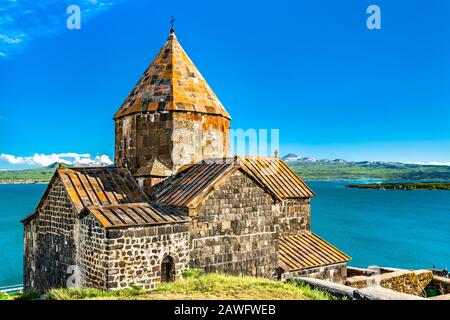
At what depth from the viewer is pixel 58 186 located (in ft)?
36.2

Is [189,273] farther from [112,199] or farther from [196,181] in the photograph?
[112,199]

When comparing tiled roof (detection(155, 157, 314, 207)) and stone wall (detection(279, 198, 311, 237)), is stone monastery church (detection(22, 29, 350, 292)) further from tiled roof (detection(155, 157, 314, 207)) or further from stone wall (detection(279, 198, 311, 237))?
stone wall (detection(279, 198, 311, 237))

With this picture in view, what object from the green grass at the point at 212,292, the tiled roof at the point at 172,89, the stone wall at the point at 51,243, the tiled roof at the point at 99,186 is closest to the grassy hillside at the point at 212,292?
the green grass at the point at 212,292

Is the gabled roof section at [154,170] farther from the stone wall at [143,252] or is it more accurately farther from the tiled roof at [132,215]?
the stone wall at [143,252]

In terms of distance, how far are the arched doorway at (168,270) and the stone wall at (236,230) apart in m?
0.53

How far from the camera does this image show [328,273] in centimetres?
1352

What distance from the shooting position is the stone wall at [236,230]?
412 inches

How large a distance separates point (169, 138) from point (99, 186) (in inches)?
101

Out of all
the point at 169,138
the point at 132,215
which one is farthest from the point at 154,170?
the point at 132,215

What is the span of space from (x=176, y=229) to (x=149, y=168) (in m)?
2.58

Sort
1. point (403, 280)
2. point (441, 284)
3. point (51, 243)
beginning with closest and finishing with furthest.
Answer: point (51, 243)
point (403, 280)
point (441, 284)
